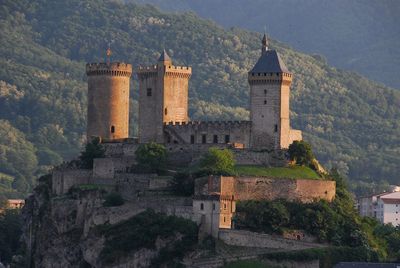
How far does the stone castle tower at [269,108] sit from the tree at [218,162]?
14.3 ft

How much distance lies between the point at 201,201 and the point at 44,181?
72.2 ft

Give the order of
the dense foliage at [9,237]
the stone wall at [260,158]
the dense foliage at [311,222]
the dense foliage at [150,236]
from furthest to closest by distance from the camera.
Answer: the dense foliage at [9,237]
the stone wall at [260,158]
the dense foliage at [311,222]
the dense foliage at [150,236]

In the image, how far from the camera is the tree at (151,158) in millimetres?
112312

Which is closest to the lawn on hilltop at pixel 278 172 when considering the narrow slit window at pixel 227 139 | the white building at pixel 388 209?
the narrow slit window at pixel 227 139

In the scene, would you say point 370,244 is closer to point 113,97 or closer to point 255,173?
point 255,173

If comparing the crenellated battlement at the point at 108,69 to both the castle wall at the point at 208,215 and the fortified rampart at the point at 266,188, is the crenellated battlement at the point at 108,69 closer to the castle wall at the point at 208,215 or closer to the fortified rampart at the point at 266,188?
the fortified rampart at the point at 266,188

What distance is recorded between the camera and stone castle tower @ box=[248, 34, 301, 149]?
114312 mm

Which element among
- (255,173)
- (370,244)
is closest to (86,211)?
(255,173)

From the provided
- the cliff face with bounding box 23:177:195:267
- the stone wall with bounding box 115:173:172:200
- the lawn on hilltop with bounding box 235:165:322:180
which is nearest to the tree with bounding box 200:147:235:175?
the lawn on hilltop with bounding box 235:165:322:180

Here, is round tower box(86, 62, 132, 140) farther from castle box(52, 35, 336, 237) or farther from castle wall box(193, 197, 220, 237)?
castle wall box(193, 197, 220, 237)

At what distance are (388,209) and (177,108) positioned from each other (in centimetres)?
3972

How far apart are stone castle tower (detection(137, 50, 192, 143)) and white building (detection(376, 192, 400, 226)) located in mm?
37325

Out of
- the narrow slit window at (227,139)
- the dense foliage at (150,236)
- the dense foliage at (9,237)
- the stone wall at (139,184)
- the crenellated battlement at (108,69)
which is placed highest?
the crenellated battlement at (108,69)

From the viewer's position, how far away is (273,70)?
378 ft
